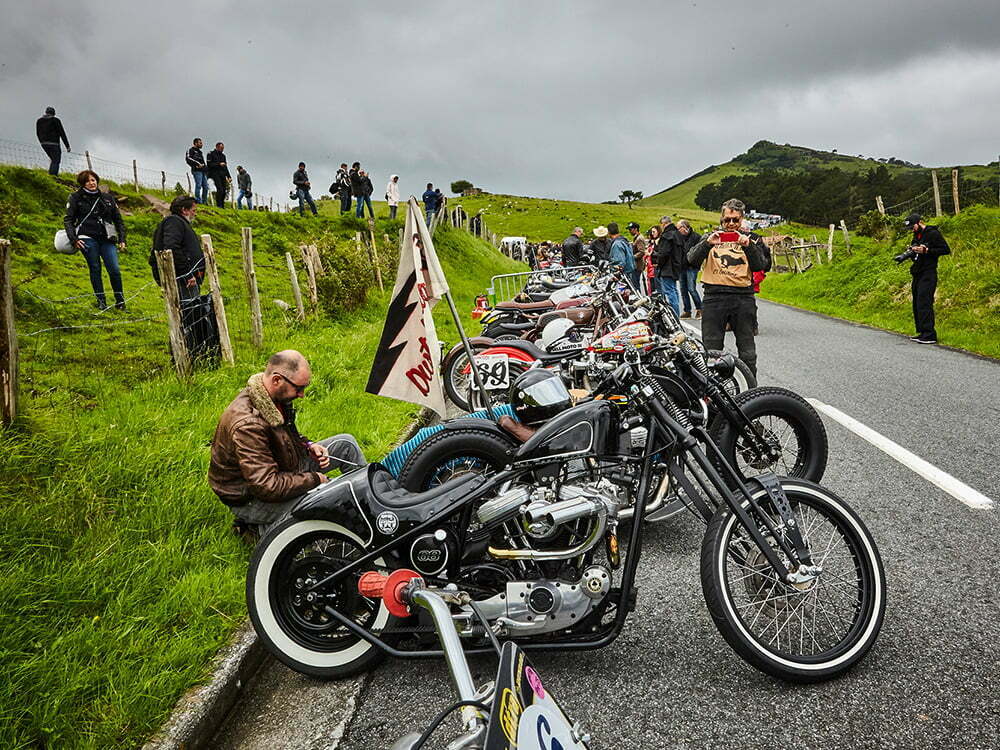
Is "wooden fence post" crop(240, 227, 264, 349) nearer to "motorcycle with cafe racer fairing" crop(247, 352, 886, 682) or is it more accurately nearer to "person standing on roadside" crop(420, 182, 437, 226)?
"motorcycle with cafe racer fairing" crop(247, 352, 886, 682)

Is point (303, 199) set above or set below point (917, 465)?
above

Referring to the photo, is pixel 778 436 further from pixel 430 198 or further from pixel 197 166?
pixel 430 198

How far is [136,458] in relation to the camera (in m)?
4.37

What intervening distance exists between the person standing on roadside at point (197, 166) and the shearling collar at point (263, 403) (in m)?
16.8

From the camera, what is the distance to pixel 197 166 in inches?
714

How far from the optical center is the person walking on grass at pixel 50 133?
1373 cm

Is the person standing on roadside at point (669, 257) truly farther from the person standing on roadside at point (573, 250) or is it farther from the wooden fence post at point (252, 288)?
the wooden fence post at point (252, 288)

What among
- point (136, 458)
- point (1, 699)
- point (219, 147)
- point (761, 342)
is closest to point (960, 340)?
point (761, 342)

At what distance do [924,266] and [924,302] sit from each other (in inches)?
25.8

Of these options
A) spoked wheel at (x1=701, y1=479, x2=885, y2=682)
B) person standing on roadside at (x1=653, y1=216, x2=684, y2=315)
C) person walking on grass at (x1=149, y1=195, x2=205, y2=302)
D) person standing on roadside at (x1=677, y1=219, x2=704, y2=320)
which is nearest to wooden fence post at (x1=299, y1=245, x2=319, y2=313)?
person walking on grass at (x1=149, y1=195, x2=205, y2=302)

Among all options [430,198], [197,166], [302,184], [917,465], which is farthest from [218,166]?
[917,465]

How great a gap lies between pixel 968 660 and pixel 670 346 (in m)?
2.00

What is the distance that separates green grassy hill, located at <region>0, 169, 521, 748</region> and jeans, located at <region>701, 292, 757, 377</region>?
3356mm

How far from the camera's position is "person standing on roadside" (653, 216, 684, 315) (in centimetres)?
1288
